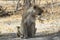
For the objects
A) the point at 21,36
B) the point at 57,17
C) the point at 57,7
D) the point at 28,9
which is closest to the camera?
the point at 28,9

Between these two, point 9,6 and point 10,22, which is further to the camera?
point 9,6

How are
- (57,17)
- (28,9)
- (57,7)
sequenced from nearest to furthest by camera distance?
1. (28,9)
2. (57,17)
3. (57,7)

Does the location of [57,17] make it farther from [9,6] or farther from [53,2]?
[9,6]

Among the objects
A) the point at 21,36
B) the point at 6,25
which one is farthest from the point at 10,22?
the point at 21,36

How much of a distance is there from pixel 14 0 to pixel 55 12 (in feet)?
7.82

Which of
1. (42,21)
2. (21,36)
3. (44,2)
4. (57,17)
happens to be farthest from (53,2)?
(21,36)

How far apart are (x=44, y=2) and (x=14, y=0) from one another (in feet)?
5.24

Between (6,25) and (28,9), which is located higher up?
(28,9)

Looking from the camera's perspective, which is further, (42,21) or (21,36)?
(42,21)

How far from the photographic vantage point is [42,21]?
38.8ft

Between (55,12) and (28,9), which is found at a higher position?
(28,9)

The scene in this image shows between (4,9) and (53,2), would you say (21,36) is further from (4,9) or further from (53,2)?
(53,2)

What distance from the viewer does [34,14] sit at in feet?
24.9

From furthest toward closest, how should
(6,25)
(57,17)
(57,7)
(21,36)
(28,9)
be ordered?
(57,7)
(57,17)
(6,25)
(21,36)
(28,9)
